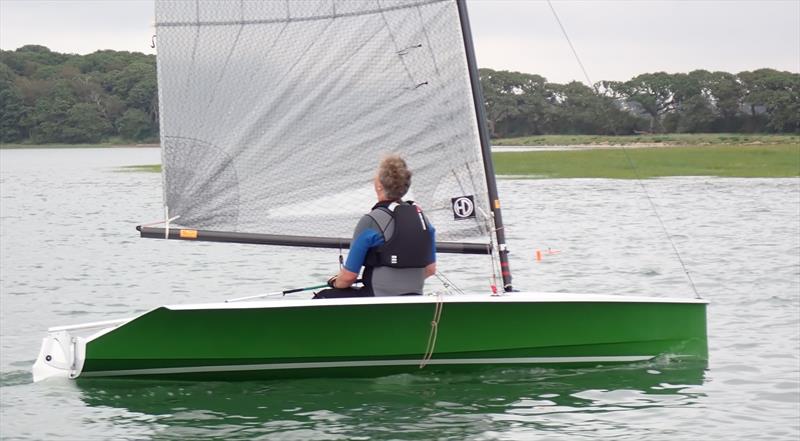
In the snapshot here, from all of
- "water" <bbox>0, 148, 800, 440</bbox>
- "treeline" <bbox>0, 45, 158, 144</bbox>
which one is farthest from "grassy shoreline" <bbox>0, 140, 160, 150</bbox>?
"water" <bbox>0, 148, 800, 440</bbox>

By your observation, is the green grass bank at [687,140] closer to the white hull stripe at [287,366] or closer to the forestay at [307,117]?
the forestay at [307,117]

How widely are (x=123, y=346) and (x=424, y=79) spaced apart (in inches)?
113

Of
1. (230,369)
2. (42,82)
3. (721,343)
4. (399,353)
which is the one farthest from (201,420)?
(42,82)

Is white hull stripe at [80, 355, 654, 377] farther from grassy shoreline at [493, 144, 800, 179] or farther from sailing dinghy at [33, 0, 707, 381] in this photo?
grassy shoreline at [493, 144, 800, 179]

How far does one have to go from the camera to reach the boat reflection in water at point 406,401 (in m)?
8.73

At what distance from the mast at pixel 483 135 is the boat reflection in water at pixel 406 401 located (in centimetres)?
84

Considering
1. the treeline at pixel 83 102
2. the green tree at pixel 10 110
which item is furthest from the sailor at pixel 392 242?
the green tree at pixel 10 110

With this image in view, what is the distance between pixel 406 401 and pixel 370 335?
0.52m

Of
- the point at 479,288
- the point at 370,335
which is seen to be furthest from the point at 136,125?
the point at 370,335

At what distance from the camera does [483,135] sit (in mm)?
9758

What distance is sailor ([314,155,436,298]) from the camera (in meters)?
9.02

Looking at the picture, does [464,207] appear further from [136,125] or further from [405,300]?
[136,125]

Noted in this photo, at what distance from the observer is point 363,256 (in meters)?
9.09

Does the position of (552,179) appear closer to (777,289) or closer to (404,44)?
(777,289)
